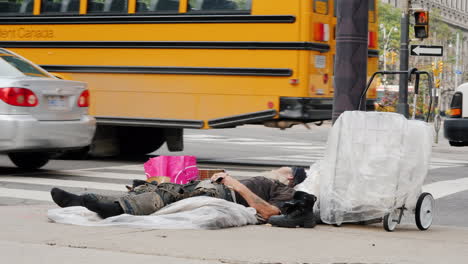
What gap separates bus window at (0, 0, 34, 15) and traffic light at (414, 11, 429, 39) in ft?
26.5

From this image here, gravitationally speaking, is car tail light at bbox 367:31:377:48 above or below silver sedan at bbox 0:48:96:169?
above

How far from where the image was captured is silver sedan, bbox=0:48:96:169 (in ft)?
36.7

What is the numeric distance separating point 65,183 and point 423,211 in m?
4.87

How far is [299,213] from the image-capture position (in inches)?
287

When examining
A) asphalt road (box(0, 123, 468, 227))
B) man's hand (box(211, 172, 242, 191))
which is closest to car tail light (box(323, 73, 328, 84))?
asphalt road (box(0, 123, 468, 227))

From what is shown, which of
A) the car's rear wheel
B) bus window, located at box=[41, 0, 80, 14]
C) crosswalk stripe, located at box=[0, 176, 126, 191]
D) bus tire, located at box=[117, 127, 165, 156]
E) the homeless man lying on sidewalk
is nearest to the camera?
the homeless man lying on sidewalk

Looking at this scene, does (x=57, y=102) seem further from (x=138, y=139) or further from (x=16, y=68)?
(x=138, y=139)

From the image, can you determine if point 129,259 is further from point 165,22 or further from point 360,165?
point 165,22

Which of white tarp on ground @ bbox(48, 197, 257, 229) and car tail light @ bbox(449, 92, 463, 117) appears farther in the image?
car tail light @ bbox(449, 92, 463, 117)

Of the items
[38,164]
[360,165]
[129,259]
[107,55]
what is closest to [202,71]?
[107,55]

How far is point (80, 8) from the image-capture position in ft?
48.5

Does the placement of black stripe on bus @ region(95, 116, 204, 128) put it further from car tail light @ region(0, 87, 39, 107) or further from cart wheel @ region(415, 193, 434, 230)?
cart wheel @ region(415, 193, 434, 230)

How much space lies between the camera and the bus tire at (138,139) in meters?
15.9

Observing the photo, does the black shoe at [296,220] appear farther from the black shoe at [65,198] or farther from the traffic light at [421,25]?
the traffic light at [421,25]
